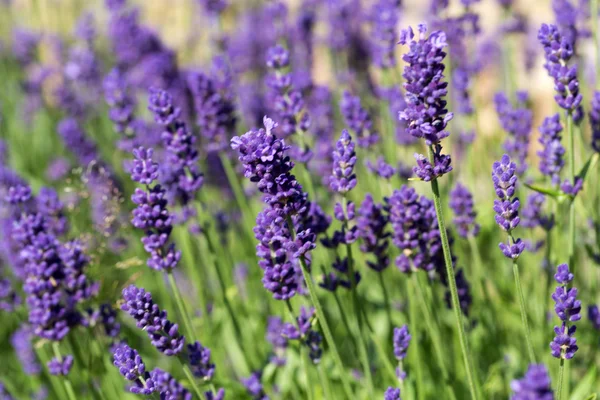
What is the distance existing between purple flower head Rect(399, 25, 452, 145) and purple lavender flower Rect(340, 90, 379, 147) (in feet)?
4.49

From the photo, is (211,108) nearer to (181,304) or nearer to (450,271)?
(181,304)

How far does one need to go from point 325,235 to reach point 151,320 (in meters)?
0.84

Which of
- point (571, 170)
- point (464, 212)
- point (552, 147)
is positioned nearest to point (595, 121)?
point (552, 147)

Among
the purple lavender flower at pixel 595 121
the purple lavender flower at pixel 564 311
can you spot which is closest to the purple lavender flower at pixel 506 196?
the purple lavender flower at pixel 564 311

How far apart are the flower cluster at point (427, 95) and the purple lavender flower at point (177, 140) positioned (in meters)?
1.27

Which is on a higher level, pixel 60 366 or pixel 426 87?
pixel 426 87

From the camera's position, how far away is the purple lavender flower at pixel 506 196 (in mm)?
2182

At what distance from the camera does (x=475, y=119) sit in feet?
13.5

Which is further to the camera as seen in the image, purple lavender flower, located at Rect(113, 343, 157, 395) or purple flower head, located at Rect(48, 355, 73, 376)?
purple flower head, located at Rect(48, 355, 73, 376)

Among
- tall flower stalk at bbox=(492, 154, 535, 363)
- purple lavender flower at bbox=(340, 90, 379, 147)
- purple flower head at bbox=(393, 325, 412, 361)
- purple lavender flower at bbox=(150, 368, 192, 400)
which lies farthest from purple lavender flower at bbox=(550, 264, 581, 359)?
purple lavender flower at bbox=(340, 90, 379, 147)

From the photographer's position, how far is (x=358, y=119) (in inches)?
141

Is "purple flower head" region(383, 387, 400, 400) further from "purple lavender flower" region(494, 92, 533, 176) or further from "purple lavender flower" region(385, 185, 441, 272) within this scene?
"purple lavender flower" region(494, 92, 533, 176)

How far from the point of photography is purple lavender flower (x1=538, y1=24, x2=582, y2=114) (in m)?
2.61

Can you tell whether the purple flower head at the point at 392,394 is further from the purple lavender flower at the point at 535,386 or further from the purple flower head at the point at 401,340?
the purple lavender flower at the point at 535,386
